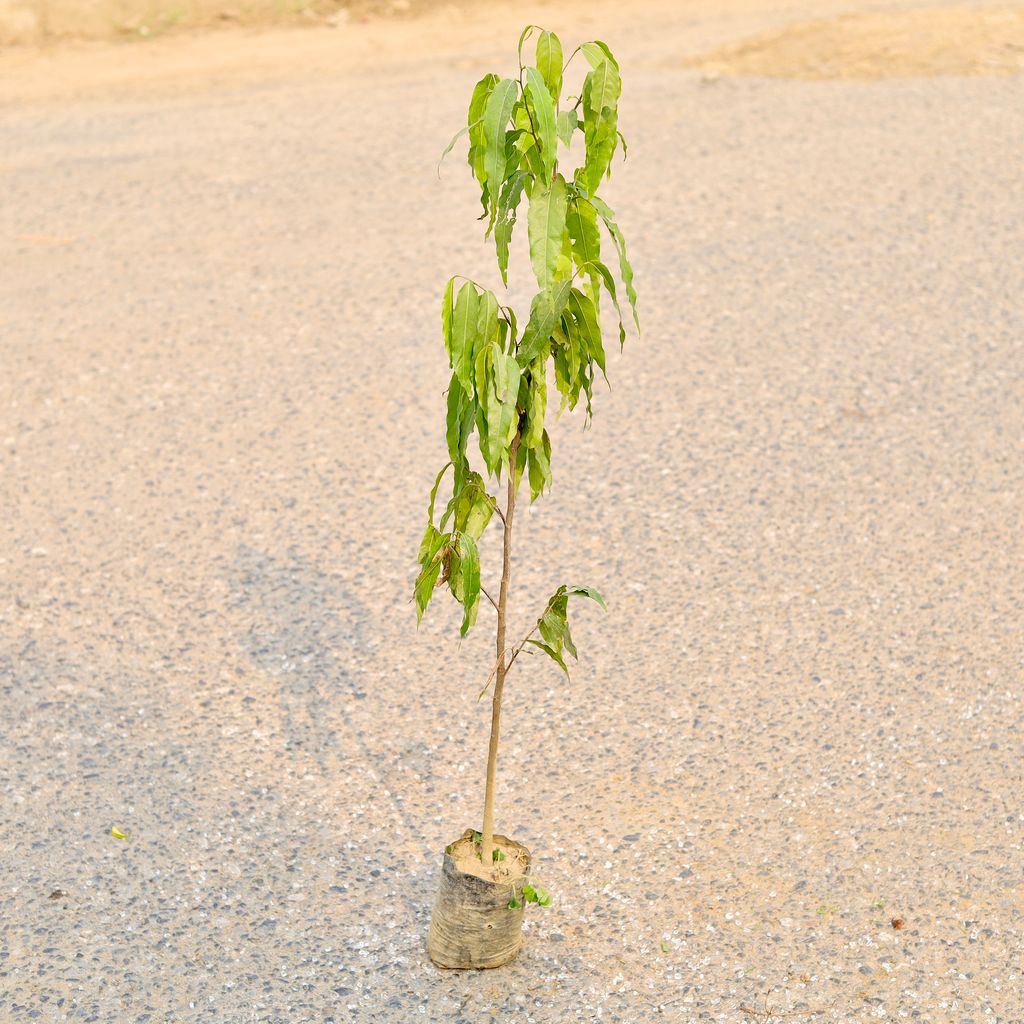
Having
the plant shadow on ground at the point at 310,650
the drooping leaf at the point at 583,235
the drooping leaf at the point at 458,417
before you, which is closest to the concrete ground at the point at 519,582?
the plant shadow on ground at the point at 310,650

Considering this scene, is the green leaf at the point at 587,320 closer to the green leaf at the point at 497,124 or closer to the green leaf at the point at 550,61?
the green leaf at the point at 497,124

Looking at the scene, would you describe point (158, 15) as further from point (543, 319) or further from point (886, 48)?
point (543, 319)

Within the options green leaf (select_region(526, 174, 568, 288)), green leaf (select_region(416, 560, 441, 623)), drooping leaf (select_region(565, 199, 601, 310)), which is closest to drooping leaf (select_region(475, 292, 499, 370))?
green leaf (select_region(526, 174, 568, 288))

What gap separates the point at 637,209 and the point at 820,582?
338 centimetres

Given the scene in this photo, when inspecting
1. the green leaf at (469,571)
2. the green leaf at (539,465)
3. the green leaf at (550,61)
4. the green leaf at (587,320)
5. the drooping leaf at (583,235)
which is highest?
the green leaf at (550,61)

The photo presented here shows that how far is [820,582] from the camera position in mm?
5461

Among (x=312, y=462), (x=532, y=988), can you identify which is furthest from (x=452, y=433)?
(x=312, y=462)

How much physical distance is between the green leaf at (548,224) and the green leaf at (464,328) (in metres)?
0.16

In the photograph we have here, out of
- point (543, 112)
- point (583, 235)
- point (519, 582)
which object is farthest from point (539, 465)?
point (519, 582)

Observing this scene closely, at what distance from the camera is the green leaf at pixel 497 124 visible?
2.87 m

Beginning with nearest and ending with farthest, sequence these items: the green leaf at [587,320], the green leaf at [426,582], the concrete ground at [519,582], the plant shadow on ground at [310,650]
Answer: the green leaf at [587,320] → the green leaf at [426,582] → the concrete ground at [519,582] → the plant shadow on ground at [310,650]

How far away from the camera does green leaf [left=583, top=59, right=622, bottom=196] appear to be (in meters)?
3.00

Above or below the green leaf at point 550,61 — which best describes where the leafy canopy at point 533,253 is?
below

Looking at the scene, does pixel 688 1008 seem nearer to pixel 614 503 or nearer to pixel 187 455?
pixel 614 503
